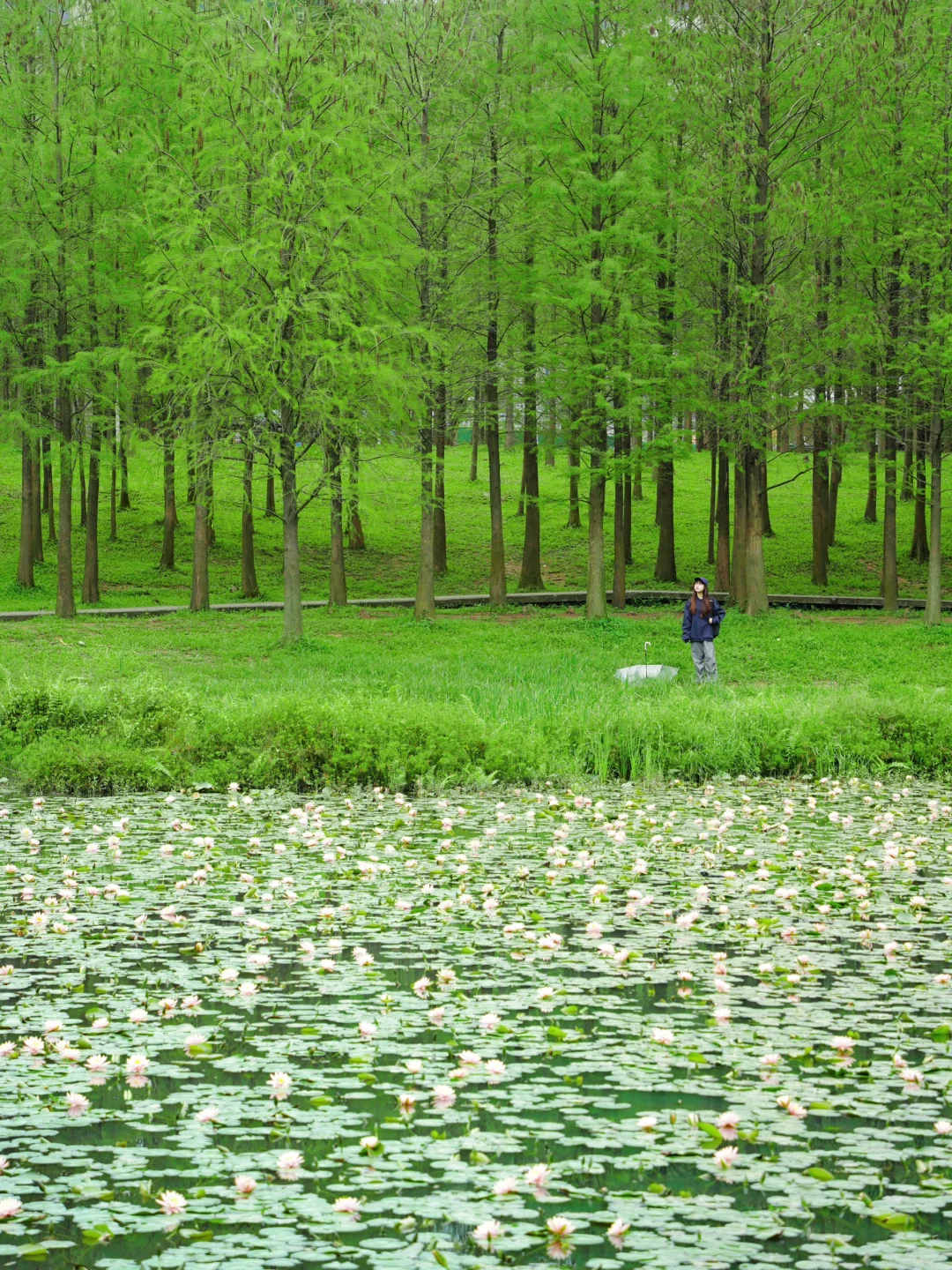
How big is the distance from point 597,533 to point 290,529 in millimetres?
8161

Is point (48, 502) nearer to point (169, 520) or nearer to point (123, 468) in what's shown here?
point (169, 520)

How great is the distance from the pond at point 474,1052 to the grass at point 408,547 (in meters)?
21.8

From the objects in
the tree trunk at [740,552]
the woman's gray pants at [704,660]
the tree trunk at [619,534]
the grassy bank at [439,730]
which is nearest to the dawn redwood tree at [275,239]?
the grassy bank at [439,730]

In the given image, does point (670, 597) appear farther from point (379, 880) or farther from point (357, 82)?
point (379, 880)

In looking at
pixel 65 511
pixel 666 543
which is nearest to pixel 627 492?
pixel 666 543

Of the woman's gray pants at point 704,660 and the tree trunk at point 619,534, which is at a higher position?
the tree trunk at point 619,534

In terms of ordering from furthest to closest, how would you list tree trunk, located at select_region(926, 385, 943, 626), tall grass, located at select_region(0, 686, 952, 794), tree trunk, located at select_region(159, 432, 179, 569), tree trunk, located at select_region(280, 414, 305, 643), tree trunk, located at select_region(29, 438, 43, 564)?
1. tree trunk, located at select_region(159, 432, 179, 569)
2. tree trunk, located at select_region(29, 438, 43, 564)
3. tree trunk, located at select_region(926, 385, 943, 626)
4. tree trunk, located at select_region(280, 414, 305, 643)
5. tall grass, located at select_region(0, 686, 952, 794)

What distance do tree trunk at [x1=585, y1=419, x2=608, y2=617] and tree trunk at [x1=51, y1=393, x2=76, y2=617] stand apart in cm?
1130

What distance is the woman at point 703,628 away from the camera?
2044 cm

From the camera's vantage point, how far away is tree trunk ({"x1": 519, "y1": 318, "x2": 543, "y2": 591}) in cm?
3322

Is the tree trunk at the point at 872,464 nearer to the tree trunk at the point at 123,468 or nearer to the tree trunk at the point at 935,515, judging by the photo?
the tree trunk at the point at 935,515

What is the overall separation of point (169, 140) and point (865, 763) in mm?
21986

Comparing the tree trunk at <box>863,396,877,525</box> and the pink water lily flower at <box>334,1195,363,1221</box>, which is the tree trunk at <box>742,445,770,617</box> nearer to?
the tree trunk at <box>863,396,877,525</box>

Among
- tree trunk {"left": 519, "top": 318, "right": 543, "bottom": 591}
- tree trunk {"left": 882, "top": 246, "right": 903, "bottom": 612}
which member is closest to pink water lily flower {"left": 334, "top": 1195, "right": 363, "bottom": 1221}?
tree trunk {"left": 882, "top": 246, "right": 903, "bottom": 612}
